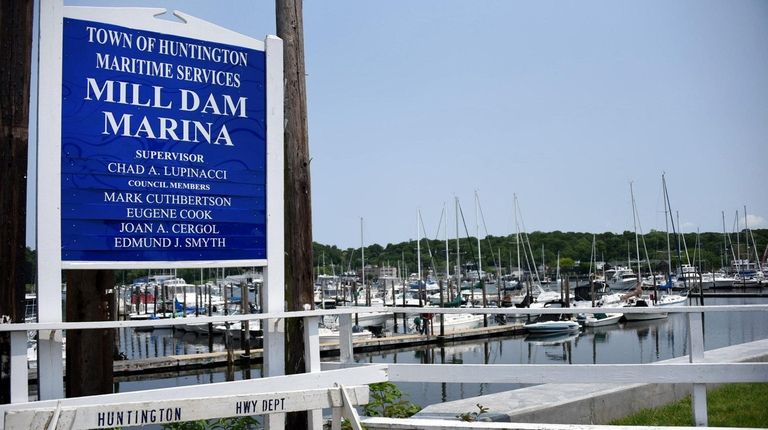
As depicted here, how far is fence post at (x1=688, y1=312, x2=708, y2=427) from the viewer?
242 inches

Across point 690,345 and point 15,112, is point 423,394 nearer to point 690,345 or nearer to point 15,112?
point 690,345

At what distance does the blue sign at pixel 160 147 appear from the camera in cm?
529

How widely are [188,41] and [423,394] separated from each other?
21.4 meters

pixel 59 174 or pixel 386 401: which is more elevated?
pixel 59 174

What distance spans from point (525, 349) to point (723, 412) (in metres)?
34.4

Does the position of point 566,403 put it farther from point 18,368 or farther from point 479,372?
point 18,368

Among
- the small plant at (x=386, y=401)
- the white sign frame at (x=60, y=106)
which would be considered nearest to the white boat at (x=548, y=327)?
the small plant at (x=386, y=401)

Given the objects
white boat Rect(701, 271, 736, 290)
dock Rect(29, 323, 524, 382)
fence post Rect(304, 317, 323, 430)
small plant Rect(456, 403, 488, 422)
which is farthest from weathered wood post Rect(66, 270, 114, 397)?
white boat Rect(701, 271, 736, 290)

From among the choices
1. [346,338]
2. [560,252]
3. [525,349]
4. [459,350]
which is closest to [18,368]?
[346,338]

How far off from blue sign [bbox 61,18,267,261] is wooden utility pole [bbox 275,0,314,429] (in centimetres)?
39

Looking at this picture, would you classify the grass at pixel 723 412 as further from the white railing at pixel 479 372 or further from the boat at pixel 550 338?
the boat at pixel 550 338

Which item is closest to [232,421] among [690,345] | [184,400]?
[184,400]

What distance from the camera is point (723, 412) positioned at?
25.6 ft

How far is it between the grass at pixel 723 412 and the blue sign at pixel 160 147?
4.67 m
